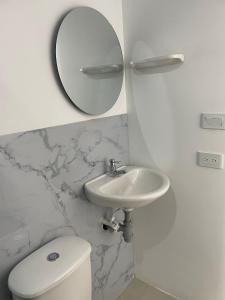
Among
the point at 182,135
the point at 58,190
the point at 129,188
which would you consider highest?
the point at 182,135

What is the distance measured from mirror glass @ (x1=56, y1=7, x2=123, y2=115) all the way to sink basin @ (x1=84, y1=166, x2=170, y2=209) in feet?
1.43

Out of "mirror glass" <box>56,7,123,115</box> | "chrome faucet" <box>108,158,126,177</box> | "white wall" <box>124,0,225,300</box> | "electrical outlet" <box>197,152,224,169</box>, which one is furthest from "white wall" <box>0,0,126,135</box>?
"electrical outlet" <box>197,152,224,169</box>

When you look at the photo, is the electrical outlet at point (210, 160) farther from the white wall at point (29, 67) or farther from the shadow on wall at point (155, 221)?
the white wall at point (29, 67)

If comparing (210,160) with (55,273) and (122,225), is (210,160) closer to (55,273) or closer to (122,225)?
(122,225)

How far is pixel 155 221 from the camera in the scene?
1743 mm

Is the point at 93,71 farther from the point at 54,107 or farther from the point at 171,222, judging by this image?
the point at 171,222

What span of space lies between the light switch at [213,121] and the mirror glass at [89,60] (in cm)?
57

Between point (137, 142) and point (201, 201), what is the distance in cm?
58

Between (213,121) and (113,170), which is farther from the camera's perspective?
(113,170)

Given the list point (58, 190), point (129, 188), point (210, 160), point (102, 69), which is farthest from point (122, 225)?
point (102, 69)

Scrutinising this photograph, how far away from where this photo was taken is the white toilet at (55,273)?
0.94 m

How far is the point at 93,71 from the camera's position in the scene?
4.61 ft

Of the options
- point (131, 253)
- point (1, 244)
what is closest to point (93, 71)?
point (1, 244)

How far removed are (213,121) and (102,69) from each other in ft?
2.39
